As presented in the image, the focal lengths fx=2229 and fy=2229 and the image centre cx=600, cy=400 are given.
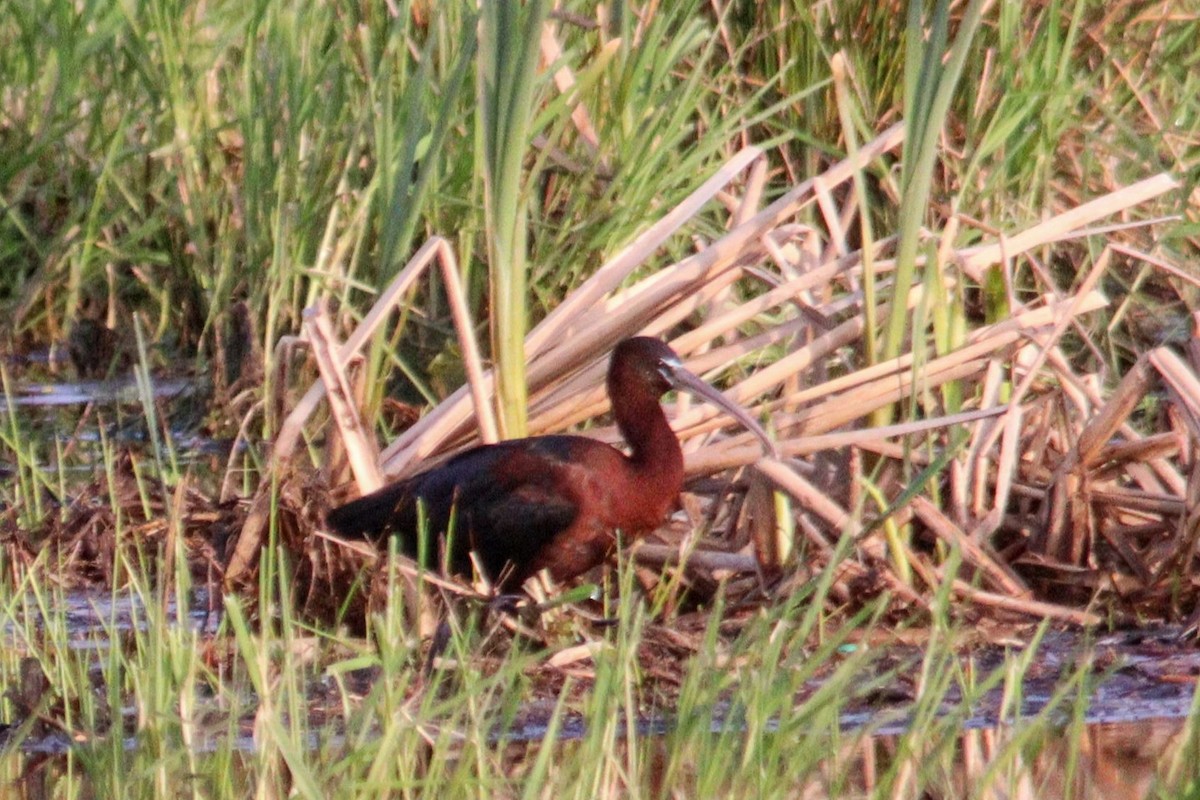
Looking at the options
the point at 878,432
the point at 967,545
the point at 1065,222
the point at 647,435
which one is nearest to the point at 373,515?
the point at 647,435

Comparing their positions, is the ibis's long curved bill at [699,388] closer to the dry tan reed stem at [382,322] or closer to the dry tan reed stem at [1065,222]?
the dry tan reed stem at [382,322]

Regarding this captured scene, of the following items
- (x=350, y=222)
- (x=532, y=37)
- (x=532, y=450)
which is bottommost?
(x=532, y=450)

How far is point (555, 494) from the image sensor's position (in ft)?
14.5

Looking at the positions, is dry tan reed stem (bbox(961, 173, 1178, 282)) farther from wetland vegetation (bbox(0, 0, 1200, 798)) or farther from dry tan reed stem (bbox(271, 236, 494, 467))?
dry tan reed stem (bbox(271, 236, 494, 467))

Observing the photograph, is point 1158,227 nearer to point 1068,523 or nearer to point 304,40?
point 1068,523

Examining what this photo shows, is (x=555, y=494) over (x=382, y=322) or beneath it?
beneath

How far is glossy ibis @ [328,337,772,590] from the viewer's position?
443cm

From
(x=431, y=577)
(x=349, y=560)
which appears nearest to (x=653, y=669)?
(x=431, y=577)

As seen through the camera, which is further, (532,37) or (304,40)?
(304,40)

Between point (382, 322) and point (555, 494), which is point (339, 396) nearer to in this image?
point (382, 322)

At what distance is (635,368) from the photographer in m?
4.61

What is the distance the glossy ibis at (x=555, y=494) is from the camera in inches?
174

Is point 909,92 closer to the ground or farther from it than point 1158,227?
farther from it

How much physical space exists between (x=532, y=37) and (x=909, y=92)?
0.73 metres
